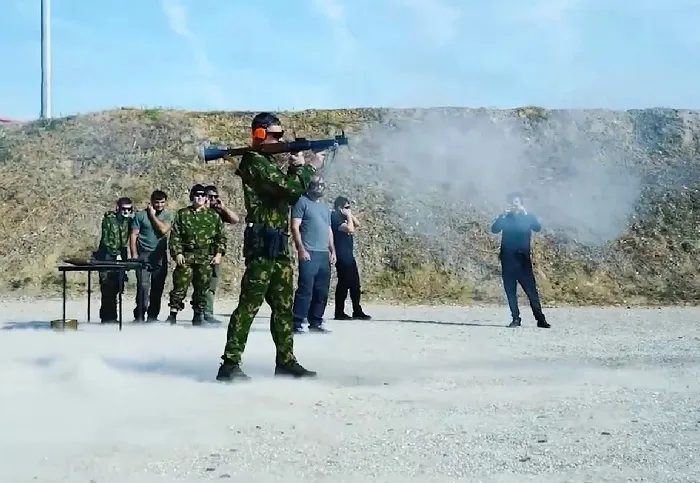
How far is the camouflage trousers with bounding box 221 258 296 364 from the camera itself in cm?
725

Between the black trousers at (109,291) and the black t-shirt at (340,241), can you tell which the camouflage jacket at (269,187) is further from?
the black t-shirt at (340,241)

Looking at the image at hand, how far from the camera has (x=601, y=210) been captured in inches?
1098

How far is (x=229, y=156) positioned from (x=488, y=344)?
4169mm

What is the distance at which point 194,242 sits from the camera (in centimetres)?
1180

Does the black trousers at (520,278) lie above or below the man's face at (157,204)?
below

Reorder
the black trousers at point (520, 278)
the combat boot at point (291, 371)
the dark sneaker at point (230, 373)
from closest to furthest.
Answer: the dark sneaker at point (230, 373) < the combat boot at point (291, 371) < the black trousers at point (520, 278)

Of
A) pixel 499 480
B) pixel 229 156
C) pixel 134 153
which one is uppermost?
pixel 134 153

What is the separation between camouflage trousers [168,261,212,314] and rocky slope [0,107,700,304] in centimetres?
1044

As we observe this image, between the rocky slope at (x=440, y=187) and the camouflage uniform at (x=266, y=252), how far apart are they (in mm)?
14798

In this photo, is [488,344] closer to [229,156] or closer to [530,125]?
[229,156]

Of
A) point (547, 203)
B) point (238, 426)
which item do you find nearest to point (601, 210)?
point (547, 203)

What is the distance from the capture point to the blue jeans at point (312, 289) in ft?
36.3

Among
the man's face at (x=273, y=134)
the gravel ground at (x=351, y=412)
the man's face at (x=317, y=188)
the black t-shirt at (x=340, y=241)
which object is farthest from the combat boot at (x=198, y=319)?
the man's face at (x=273, y=134)

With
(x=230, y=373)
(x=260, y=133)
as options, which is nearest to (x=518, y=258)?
(x=260, y=133)
